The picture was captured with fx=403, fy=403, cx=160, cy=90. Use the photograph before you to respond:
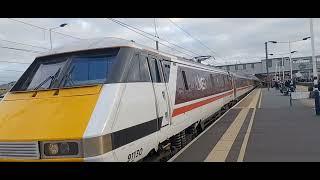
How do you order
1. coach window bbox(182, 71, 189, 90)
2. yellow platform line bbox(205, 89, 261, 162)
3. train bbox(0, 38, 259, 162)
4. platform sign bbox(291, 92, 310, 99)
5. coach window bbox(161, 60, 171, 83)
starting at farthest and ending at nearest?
platform sign bbox(291, 92, 310, 99), coach window bbox(182, 71, 189, 90), yellow platform line bbox(205, 89, 261, 162), coach window bbox(161, 60, 171, 83), train bbox(0, 38, 259, 162)

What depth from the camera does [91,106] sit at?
6.03 meters

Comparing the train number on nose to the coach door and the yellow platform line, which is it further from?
the yellow platform line

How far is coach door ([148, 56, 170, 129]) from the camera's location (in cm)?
832

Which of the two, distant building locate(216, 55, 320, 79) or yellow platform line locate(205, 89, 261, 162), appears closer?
yellow platform line locate(205, 89, 261, 162)

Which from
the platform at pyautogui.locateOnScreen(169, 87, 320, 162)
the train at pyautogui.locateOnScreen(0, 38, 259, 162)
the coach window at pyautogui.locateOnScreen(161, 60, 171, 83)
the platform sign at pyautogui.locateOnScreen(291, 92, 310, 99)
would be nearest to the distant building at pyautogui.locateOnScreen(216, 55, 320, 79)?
the platform sign at pyautogui.locateOnScreen(291, 92, 310, 99)

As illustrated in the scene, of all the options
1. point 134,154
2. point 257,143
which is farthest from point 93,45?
point 257,143

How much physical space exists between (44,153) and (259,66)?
10328 cm

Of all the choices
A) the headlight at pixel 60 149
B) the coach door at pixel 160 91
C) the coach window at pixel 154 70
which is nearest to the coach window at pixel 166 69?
the coach door at pixel 160 91

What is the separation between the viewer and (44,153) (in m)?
5.58
